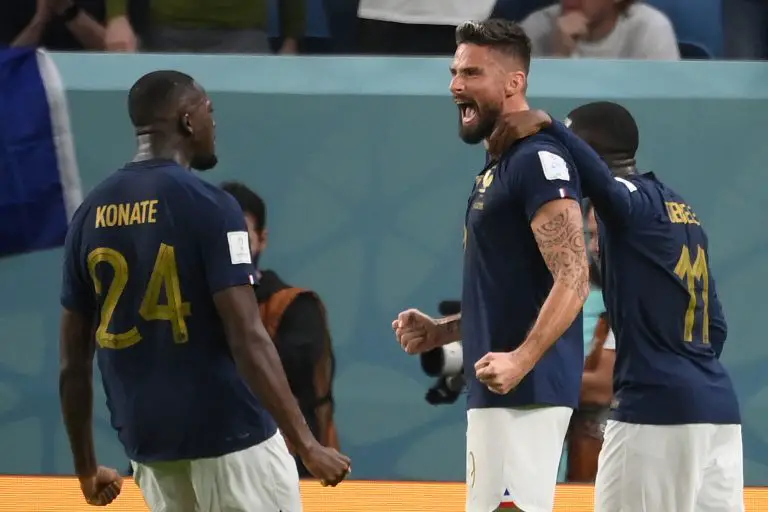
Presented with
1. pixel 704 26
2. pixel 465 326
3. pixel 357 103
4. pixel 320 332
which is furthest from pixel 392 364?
pixel 465 326

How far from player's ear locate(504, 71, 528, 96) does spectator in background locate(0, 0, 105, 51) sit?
3.70 metres

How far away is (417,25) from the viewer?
674 centimetres

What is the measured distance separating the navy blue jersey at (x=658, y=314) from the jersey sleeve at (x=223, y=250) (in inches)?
42.7

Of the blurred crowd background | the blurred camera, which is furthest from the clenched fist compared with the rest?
the blurred crowd background

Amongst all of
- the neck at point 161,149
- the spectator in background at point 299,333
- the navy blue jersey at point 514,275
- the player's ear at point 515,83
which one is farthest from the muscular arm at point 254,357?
the spectator in background at point 299,333

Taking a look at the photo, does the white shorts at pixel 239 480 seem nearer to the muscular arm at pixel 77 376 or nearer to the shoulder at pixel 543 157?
the muscular arm at pixel 77 376

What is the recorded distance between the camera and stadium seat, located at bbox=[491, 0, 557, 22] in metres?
6.72

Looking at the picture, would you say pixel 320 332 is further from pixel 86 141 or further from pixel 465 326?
pixel 465 326

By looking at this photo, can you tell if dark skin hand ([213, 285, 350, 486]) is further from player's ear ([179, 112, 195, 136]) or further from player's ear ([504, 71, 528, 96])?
player's ear ([504, 71, 528, 96])

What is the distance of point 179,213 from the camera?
3.25 meters

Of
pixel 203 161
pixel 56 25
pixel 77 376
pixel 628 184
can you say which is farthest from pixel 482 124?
pixel 56 25

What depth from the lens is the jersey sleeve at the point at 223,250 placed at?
3.22 metres

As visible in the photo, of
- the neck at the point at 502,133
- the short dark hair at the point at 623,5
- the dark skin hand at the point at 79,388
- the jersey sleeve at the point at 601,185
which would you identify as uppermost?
the short dark hair at the point at 623,5

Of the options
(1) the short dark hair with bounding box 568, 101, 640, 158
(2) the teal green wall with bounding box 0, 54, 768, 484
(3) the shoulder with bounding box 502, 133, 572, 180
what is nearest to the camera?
(3) the shoulder with bounding box 502, 133, 572, 180
